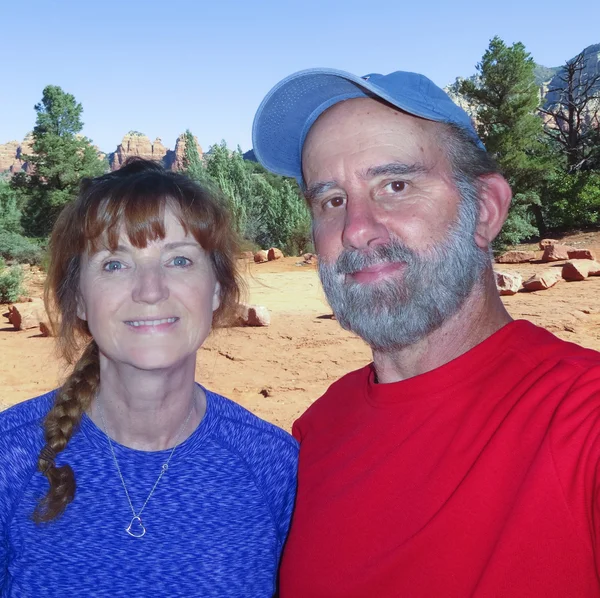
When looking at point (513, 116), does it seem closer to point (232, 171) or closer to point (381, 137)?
point (232, 171)

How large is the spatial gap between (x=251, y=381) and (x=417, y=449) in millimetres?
5113

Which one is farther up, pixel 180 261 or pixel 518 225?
pixel 518 225

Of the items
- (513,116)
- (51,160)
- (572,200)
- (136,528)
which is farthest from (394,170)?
(51,160)

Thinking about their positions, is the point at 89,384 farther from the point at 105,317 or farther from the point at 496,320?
the point at 496,320

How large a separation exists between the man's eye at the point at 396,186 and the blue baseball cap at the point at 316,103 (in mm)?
213

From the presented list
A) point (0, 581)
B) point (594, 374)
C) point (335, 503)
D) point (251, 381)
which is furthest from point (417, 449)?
point (251, 381)

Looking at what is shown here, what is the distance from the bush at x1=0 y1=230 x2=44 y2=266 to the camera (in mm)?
20828

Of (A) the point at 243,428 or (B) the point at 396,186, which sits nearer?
(B) the point at 396,186

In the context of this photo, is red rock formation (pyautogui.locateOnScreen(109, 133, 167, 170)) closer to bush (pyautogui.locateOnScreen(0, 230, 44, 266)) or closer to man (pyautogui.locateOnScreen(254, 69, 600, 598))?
bush (pyautogui.locateOnScreen(0, 230, 44, 266))

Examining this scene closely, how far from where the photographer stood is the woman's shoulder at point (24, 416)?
1.75 meters

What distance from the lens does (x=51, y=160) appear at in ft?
82.3

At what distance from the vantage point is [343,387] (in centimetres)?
215

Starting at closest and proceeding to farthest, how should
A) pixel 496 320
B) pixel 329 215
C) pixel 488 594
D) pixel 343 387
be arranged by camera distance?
1. pixel 488 594
2. pixel 496 320
3. pixel 329 215
4. pixel 343 387

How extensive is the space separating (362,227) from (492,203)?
496mm
